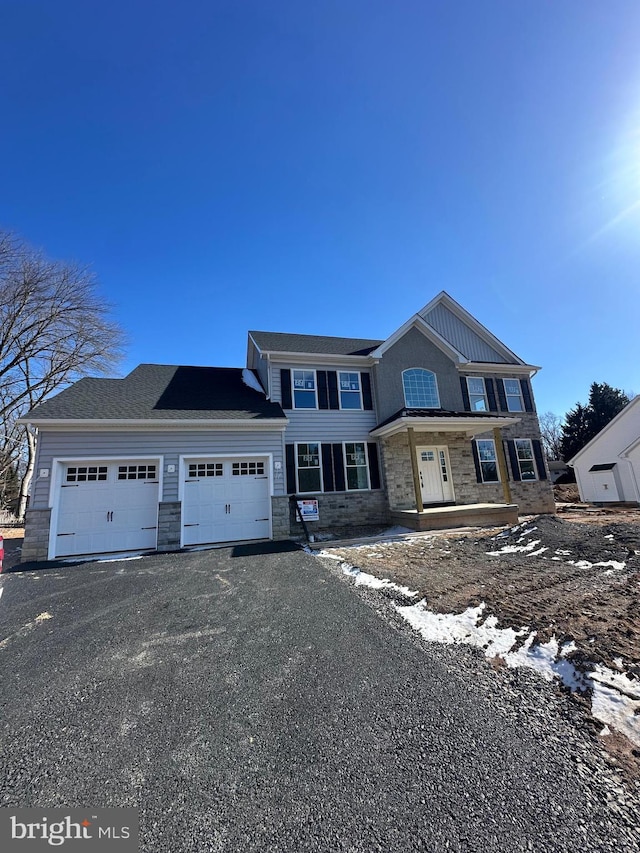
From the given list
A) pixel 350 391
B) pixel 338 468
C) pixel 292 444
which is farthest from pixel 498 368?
pixel 292 444

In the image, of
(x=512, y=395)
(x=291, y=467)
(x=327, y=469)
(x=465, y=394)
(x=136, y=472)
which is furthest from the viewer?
(x=512, y=395)

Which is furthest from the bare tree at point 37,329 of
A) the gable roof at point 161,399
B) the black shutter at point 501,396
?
the black shutter at point 501,396

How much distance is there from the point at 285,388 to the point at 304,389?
28.3 inches

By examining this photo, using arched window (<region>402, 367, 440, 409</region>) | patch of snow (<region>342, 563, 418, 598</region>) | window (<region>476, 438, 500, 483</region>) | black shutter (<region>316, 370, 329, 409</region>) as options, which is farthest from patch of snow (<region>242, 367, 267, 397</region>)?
window (<region>476, 438, 500, 483</region>)

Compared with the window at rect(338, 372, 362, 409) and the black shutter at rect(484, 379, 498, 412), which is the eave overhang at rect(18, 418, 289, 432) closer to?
the window at rect(338, 372, 362, 409)

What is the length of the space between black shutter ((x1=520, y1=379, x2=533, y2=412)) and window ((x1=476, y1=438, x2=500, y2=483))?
2892 mm

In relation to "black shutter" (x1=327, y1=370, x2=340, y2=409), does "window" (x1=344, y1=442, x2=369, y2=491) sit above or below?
below

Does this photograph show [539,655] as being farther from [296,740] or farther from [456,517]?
[456,517]

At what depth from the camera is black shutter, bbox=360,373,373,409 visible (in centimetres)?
1344

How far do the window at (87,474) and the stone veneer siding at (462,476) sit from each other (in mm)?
9001

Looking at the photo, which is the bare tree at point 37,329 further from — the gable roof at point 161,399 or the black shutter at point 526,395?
the black shutter at point 526,395

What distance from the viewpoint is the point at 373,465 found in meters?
12.9

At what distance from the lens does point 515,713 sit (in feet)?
8.42

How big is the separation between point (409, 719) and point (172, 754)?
165 centimetres
